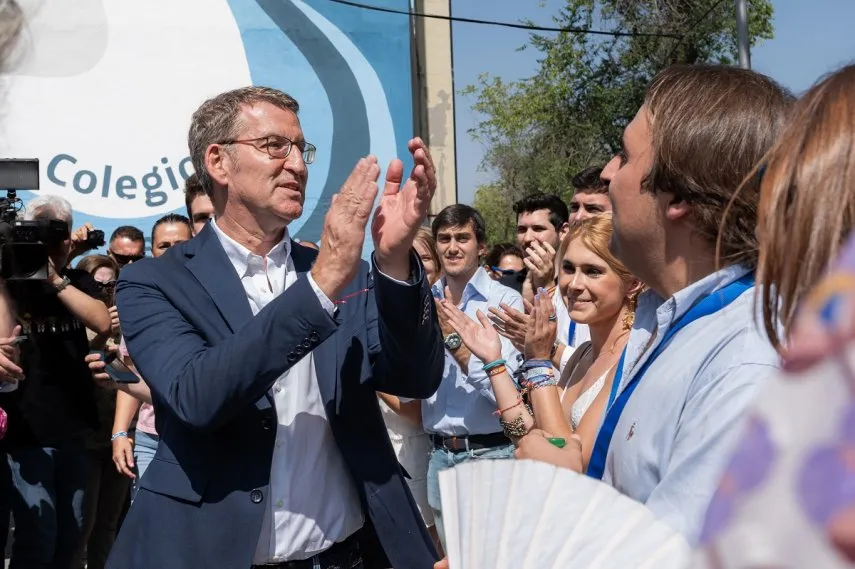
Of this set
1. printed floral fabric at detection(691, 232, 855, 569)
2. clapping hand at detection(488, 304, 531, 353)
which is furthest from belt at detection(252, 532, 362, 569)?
printed floral fabric at detection(691, 232, 855, 569)

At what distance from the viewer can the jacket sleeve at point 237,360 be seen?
2176 mm

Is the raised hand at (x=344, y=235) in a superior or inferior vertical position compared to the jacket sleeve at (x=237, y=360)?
superior

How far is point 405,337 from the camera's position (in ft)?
7.93

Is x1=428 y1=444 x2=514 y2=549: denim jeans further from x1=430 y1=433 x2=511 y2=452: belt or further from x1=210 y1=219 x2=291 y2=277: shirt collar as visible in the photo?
x1=210 y1=219 x2=291 y2=277: shirt collar

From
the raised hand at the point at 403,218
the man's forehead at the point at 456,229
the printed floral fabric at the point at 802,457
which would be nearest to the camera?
the printed floral fabric at the point at 802,457

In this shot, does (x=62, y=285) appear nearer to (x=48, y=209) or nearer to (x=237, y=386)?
(x=48, y=209)

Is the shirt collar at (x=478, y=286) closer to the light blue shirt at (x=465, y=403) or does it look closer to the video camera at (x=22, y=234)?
the light blue shirt at (x=465, y=403)

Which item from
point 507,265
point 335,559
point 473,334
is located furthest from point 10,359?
point 507,265

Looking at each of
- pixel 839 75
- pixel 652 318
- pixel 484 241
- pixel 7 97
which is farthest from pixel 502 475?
pixel 7 97

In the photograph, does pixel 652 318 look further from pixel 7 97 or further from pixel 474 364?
pixel 7 97

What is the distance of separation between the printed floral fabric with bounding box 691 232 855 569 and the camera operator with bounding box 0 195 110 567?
4.76 meters

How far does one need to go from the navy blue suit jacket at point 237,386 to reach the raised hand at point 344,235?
0.18 feet

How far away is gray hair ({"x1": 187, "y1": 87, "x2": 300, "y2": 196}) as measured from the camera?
2.75 m

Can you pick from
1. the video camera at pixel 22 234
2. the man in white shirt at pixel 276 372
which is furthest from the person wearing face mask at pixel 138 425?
the man in white shirt at pixel 276 372
